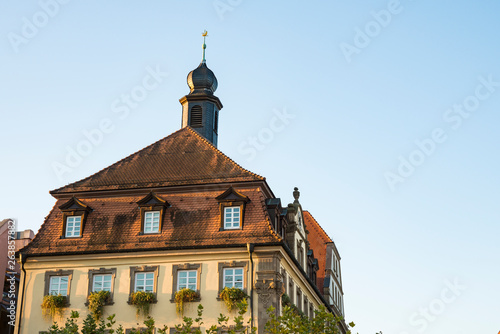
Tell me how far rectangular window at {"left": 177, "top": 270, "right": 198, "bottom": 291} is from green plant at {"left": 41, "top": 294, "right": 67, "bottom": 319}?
17.8ft

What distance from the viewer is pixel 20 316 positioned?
119 ft

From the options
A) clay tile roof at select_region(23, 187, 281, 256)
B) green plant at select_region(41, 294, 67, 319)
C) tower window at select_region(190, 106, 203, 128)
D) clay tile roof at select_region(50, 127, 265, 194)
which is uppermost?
tower window at select_region(190, 106, 203, 128)

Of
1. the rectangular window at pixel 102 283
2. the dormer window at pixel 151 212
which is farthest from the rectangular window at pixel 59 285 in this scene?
the dormer window at pixel 151 212

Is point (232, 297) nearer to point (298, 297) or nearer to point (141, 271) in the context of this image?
point (141, 271)

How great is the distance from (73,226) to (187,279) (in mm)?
6524

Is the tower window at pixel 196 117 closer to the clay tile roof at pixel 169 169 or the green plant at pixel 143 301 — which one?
the clay tile roof at pixel 169 169

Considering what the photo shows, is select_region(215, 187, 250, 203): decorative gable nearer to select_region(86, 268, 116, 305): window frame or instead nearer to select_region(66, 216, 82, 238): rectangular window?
select_region(86, 268, 116, 305): window frame

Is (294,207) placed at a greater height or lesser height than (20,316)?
greater

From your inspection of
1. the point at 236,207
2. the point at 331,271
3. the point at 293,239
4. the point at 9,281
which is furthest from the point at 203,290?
the point at 331,271

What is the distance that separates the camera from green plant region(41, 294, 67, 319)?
1409 inches

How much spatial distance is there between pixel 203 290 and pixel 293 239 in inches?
268

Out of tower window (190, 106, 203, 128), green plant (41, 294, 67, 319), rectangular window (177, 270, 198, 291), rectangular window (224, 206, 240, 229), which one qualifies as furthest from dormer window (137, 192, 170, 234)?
tower window (190, 106, 203, 128)

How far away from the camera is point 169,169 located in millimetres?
39469

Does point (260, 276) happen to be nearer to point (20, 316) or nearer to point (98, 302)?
point (98, 302)
